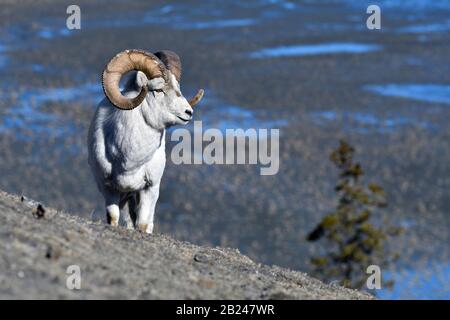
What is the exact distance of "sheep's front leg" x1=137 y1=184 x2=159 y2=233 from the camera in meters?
13.5

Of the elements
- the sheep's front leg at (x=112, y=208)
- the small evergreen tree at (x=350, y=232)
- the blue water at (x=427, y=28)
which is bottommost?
the small evergreen tree at (x=350, y=232)

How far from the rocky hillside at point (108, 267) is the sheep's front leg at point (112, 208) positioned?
1.74 ft

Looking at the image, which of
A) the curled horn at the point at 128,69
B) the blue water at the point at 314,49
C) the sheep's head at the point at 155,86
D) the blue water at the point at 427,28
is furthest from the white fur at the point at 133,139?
the blue water at the point at 427,28

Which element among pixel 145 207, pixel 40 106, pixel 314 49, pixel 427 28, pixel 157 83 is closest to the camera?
pixel 157 83

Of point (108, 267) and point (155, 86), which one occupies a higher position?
point (155, 86)

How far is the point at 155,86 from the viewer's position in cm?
1307

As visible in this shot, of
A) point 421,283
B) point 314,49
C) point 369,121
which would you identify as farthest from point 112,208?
point 314,49

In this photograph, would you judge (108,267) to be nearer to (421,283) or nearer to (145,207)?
(145,207)

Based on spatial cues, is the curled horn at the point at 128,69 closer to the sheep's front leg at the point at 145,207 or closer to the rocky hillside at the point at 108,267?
the sheep's front leg at the point at 145,207

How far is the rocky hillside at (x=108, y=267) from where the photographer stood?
959 centimetres

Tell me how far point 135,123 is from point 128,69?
703 millimetres
